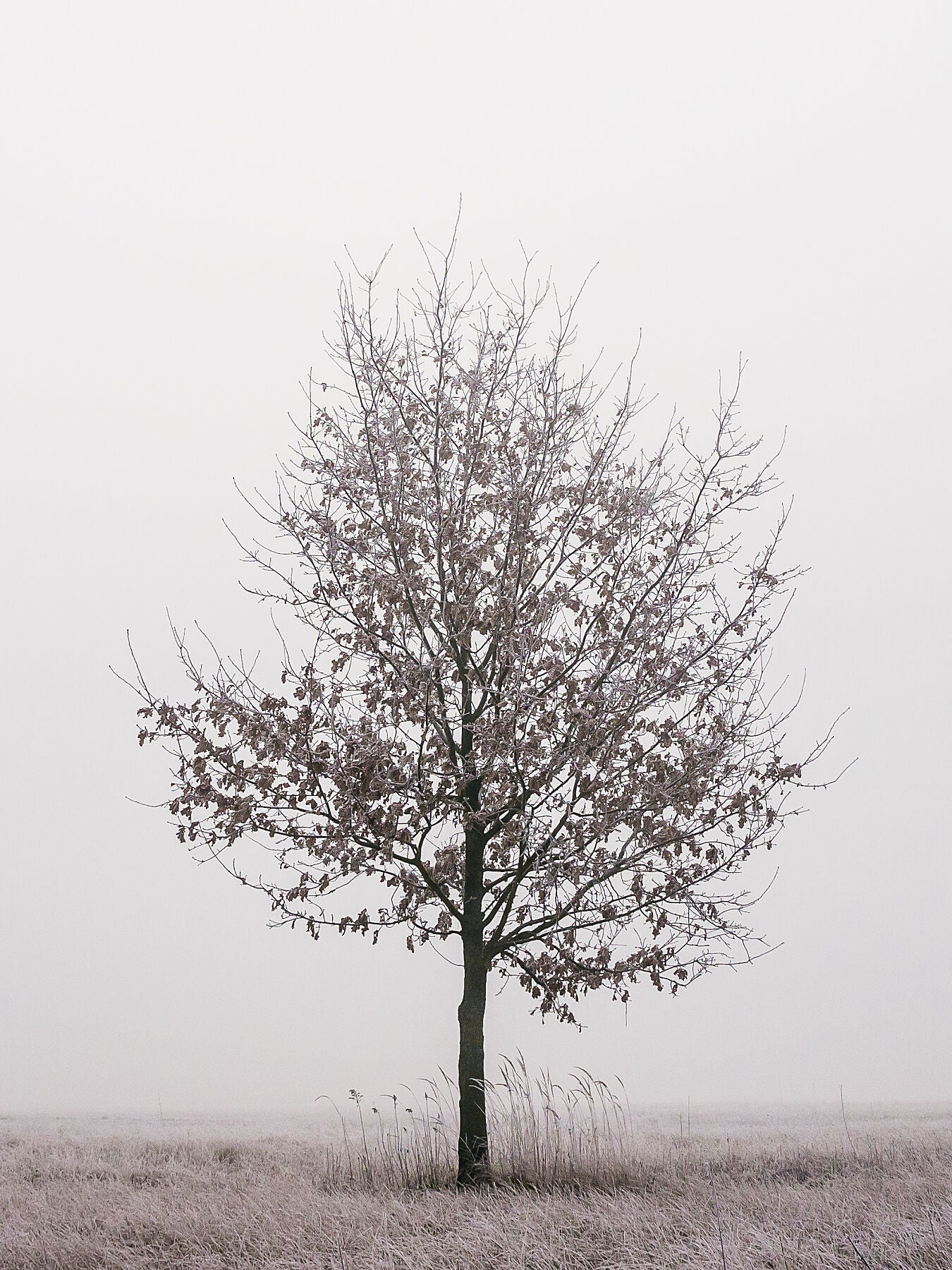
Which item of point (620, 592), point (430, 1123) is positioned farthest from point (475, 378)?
point (430, 1123)

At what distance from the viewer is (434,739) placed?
10078mm

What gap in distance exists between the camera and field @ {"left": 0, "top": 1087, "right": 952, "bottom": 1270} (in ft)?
24.2

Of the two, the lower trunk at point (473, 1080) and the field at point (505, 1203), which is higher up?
the lower trunk at point (473, 1080)

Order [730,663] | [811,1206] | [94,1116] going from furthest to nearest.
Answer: [94,1116] < [730,663] < [811,1206]

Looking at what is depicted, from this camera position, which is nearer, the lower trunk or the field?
the field

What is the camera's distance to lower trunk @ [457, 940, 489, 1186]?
9828 mm

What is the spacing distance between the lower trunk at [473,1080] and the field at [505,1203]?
14.9 inches

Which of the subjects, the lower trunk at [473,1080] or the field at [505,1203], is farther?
the lower trunk at [473,1080]

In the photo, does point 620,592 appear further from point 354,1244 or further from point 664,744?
point 354,1244

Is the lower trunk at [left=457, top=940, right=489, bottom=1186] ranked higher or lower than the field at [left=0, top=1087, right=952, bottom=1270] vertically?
higher

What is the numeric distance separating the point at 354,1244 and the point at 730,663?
653 centimetres

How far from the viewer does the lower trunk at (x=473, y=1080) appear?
9.83m

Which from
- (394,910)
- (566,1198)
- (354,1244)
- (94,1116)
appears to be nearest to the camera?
(354,1244)

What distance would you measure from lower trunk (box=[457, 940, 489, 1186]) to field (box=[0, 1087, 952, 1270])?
Result: 380mm
